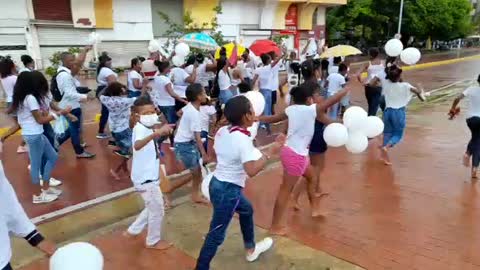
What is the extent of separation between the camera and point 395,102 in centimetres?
652

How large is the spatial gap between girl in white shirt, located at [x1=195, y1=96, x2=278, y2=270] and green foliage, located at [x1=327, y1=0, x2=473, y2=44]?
99.1 ft

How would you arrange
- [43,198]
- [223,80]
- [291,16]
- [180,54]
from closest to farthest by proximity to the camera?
[43,198]
[223,80]
[180,54]
[291,16]

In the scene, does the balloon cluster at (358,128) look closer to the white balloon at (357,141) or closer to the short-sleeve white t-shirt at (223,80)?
the white balloon at (357,141)

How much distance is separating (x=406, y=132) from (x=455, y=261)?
5.43m

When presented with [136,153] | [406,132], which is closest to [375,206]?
[136,153]

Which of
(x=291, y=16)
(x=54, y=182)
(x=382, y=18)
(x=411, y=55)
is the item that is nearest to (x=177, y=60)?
(x=54, y=182)

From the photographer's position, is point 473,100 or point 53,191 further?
point 473,100

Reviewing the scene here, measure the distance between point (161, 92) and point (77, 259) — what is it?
17.9 feet

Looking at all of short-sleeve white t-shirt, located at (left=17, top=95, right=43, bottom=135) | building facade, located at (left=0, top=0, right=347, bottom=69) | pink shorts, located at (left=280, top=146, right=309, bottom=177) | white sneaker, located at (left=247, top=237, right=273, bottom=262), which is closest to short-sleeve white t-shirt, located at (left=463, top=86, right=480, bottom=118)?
pink shorts, located at (left=280, top=146, right=309, bottom=177)

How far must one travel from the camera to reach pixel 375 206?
4957 millimetres

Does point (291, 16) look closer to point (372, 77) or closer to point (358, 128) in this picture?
point (372, 77)

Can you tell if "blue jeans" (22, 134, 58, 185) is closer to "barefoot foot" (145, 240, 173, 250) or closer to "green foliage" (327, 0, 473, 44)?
"barefoot foot" (145, 240, 173, 250)

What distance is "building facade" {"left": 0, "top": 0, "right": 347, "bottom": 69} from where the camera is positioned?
53.2ft

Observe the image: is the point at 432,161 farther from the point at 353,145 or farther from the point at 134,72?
the point at 134,72
